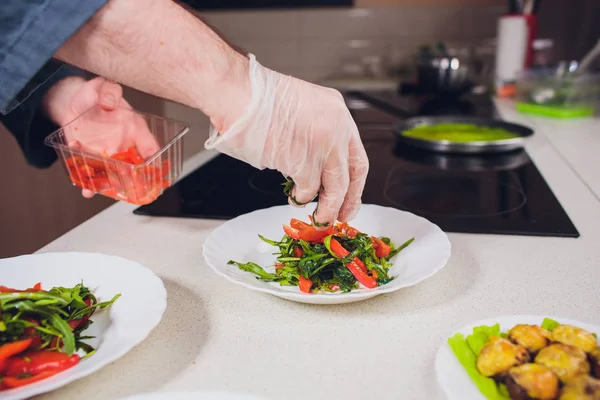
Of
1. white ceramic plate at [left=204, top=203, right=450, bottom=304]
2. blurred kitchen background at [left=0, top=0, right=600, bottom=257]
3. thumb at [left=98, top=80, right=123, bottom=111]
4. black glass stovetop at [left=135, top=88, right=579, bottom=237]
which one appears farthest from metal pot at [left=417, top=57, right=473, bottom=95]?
thumb at [left=98, top=80, right=123, bottom=111]

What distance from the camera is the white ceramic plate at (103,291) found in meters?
0.61

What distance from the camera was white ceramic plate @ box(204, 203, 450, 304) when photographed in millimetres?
759

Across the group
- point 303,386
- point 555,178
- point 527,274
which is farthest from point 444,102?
point 303,386

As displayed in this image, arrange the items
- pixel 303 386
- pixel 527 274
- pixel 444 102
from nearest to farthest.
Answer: pixel 303 386, pixel 527 274, pixel 444 102

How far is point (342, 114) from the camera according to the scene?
0.79m

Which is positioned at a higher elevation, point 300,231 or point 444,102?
point 300,231

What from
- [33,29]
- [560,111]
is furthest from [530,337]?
[560,111]

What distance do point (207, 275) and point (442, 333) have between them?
383 mm

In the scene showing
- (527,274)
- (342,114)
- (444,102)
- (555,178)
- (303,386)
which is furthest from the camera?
(444,102)

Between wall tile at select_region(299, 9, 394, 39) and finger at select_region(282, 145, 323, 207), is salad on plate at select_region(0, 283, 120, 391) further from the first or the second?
wall tile at select_region(299, 9, 394, 39)

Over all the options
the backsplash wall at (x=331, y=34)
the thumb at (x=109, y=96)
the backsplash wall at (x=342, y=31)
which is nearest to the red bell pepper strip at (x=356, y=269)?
the thumb at (x=109, y=96)

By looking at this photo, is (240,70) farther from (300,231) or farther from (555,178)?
(555,178)

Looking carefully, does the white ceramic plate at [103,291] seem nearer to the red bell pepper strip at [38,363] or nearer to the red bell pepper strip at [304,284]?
the red bell pepper strip at [38,363]

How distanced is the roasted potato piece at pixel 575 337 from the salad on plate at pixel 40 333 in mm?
521
